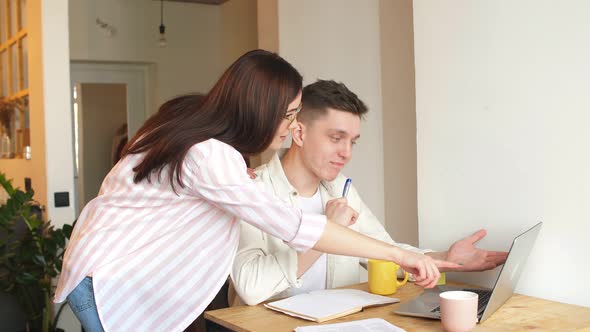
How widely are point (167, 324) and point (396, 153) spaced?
2.50m

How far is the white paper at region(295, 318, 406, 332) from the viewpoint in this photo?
1.42 metres

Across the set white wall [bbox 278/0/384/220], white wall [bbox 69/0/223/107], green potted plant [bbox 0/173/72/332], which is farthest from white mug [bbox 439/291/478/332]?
white wall [bbox 69/0/223/107]

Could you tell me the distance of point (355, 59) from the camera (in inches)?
155

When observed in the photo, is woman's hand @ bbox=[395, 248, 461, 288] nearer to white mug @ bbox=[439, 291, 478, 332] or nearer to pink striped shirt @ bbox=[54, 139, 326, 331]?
white mug @ bbox=[439, 291, 478, 332]

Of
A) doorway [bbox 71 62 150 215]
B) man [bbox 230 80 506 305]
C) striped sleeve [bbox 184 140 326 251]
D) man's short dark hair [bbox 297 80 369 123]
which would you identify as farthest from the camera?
doorway [bbox 71 62 150 215]

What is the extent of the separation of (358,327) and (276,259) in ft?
1.28

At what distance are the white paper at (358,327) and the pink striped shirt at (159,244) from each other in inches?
7.0

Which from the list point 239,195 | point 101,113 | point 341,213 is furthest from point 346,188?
point 101,113

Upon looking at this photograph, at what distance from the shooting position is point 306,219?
1.43 metres

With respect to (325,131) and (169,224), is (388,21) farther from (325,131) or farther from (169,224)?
(169,224)

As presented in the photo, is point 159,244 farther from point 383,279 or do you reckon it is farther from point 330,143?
point 330,143

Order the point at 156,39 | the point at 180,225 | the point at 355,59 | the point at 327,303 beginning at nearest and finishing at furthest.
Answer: the point at 180,225 → the point at 327,303 → the point at 355,59 → the point at 156,39

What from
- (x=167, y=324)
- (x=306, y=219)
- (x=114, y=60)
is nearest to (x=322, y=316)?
(x=306, y=219)

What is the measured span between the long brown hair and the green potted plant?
1.86 m
